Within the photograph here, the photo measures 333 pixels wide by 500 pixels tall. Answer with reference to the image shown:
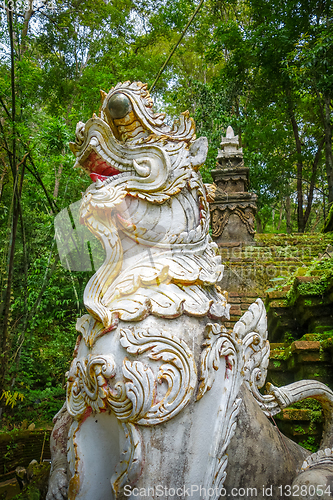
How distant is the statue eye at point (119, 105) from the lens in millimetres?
1551

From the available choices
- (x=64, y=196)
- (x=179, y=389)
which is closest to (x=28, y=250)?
(x=64, y=196)

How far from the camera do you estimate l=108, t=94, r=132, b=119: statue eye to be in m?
1.55

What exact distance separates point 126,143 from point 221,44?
9.84 m

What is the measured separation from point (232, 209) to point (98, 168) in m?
4.62

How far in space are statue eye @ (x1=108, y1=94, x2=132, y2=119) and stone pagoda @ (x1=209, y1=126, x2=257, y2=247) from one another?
438cm

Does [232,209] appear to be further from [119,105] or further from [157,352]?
[157,352]

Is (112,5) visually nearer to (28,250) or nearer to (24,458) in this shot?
(28,250)

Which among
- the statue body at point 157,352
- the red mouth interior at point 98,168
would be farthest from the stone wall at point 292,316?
the red mouth interior at point 98,168

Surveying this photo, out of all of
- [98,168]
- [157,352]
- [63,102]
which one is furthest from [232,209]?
[157,352]

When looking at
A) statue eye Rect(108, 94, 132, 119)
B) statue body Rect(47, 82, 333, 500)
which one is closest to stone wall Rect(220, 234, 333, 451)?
statue body Rect(47, 82, 333, 500)

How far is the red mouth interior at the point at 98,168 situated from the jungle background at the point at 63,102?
5.08ft

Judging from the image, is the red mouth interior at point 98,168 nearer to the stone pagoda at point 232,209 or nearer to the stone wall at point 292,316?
the stone wall at point 292,316

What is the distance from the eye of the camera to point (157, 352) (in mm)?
1286

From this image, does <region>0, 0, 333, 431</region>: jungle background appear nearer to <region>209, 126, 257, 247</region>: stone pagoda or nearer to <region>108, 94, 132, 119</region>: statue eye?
<region>108, 94, 132, 119</region>: statue eye
